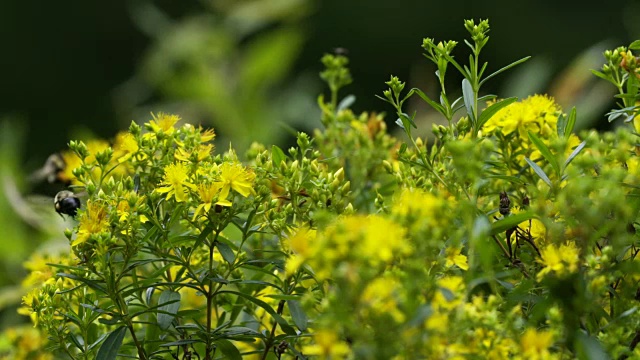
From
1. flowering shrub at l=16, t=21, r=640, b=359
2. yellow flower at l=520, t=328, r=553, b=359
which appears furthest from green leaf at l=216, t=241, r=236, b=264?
yellow flower at l=520, t=328, r=553, b=359

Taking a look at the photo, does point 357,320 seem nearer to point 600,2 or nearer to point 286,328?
point 286,328

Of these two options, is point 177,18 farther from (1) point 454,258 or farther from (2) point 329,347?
(2) point 329,347

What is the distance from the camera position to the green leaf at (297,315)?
104 centimetres

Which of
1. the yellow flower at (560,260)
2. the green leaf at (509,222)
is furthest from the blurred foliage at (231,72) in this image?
the yellow flower at (560,260)

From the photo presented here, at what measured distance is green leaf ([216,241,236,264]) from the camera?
3.56 ft

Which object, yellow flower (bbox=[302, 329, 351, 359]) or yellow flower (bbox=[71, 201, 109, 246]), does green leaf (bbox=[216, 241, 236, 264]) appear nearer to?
yellow flower (bbox=[71, 201, 109, 246])

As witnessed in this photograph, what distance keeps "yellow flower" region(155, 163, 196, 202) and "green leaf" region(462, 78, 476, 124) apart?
36 cm

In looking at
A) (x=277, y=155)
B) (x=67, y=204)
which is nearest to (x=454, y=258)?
(x=277, y=155)

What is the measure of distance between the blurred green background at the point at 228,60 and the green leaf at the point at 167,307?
118 cm

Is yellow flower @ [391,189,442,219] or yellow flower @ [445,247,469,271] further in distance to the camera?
yellow flower @ [445,247,469,271]

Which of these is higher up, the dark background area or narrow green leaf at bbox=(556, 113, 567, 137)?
the dark background area

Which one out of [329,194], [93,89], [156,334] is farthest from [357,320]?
[93,89]

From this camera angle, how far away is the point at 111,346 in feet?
3.50

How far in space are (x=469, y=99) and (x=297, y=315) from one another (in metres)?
0.35
